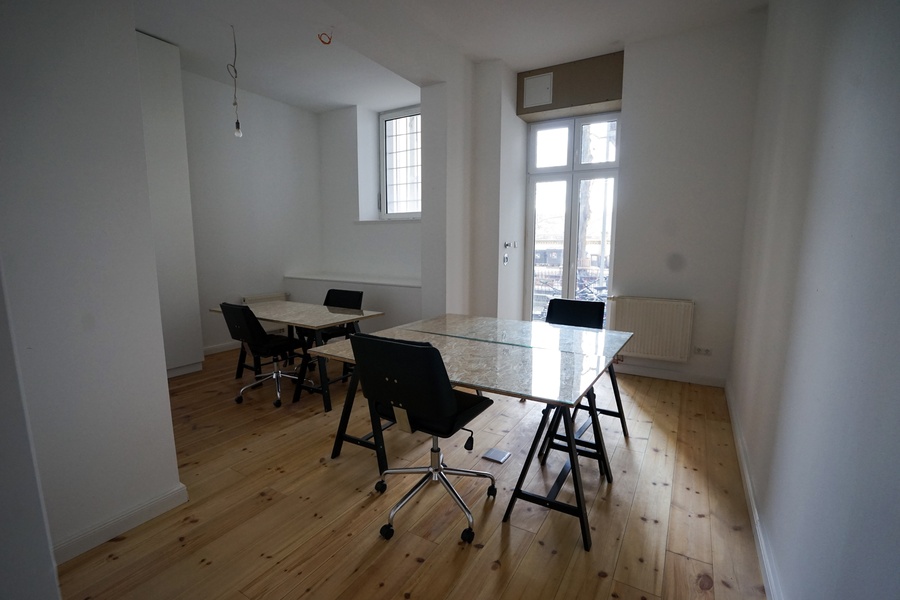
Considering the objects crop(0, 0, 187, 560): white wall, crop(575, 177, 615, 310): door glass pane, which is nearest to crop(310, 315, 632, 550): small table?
crop(0, 0, 187, 560): white wall

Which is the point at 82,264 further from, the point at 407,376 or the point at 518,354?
the point at 518,354

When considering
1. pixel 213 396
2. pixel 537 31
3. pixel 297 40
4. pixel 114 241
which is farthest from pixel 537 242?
pixel 114 241

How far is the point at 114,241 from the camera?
1895 mm

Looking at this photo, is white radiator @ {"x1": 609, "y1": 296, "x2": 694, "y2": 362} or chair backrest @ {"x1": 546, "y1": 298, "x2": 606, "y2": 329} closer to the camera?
chair backrest @ {"x1": 546, "y1": 298, "x2": 606, "y2": 329}

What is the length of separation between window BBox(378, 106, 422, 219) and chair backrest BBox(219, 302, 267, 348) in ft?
9.66

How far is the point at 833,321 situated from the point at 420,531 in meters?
1.89

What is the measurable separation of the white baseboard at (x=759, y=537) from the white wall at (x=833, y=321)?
1 cm

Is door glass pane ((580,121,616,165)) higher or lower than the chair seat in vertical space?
higher

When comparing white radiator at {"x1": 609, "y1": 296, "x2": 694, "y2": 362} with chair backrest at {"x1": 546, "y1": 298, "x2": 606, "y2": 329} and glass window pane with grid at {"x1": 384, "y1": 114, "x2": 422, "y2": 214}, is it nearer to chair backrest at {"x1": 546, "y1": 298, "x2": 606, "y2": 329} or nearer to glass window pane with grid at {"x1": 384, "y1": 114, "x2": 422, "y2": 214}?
chair backrest at {"x1": 546, "y1": 298, "x2": 606, "y2": 329}

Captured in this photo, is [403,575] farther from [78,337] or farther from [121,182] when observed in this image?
[121,182]

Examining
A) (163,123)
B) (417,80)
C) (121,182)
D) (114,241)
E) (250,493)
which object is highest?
(417,80)

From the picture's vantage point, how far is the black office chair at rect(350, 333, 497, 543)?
5.76 ft

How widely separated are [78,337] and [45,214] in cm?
55

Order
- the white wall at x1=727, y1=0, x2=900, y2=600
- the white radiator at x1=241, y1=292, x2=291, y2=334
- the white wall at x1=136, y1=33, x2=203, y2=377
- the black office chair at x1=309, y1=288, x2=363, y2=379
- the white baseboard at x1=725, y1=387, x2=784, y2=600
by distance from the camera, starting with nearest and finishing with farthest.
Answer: the white wall at x1=727, y1=0, x2=900, y2=600 → the white baseboard at x1=725, y1=387, x2=784, y2=600 → the white wall at x1=136, y1=33, x2=203, y2=377 → the black office chair at x1=309, y1=288, x2=363, y2=379 → the white radiator at x1=241, y1=292, x2=291, y2=334
